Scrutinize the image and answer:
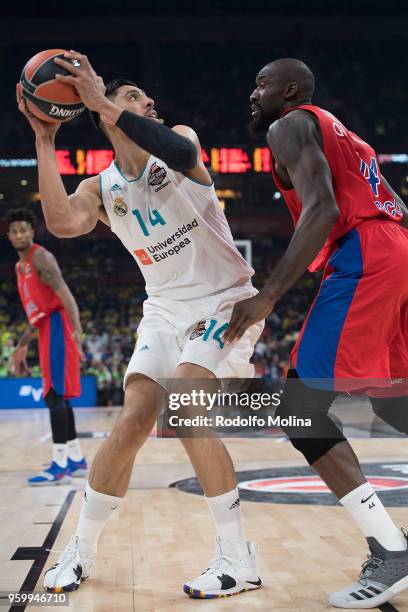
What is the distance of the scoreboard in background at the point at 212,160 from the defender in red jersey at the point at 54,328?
12741mm

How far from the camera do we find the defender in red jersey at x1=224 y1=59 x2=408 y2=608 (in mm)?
Answer: 2561

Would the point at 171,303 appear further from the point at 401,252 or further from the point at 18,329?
the point at 18,329

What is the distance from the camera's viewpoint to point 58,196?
10.0ft

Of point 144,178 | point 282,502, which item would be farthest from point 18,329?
point 144,178

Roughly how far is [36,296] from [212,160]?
13.6 metres

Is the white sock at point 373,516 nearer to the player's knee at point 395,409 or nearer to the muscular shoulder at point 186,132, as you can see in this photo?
the player's knee at point 395,409

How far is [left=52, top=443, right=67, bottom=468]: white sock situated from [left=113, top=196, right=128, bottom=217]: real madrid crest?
3.32 metres

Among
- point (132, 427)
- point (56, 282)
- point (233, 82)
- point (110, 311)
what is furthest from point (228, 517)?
point (233, 82)

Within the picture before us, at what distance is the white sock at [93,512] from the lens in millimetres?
3002

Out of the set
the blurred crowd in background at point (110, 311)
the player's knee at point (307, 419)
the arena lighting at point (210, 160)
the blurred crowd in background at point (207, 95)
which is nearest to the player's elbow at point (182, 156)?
the player's knee at point (307, 419)

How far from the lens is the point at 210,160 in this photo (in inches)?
761

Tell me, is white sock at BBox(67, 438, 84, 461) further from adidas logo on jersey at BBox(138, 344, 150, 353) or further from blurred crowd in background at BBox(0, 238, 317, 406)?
blurred crowd in background at BBox(0, 238, 317, 406)

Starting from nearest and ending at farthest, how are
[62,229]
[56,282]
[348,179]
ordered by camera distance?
[348,179]
[62,229]
[56,282]

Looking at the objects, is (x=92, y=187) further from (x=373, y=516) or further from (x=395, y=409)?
(x=373, y=516)
